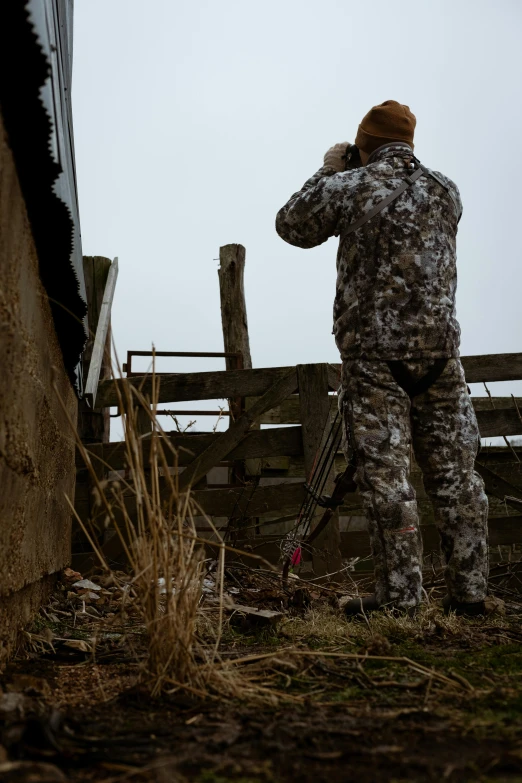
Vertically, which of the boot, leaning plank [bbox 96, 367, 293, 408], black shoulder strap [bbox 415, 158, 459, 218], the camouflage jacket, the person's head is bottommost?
the boot

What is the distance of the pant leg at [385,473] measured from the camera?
338cm

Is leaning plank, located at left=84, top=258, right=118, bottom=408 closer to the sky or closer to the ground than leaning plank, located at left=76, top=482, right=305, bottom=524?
closer to the sky

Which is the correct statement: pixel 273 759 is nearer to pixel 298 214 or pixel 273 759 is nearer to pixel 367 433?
pixel 367 433

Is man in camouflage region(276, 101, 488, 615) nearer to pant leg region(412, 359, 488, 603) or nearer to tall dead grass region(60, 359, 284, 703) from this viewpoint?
pant leg region(412, 359, 488, 603)

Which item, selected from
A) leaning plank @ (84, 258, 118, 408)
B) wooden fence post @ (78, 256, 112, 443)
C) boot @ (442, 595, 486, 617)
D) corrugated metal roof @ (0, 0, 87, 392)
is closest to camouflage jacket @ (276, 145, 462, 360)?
boot @ (442, 595, 486, 617)

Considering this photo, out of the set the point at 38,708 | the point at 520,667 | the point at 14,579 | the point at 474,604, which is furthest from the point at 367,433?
the point at 38,708

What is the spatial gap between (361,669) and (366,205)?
227 cm

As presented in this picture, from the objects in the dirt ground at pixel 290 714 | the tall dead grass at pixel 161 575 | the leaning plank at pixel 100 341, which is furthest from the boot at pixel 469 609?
the leaning plank at pixel 100 341

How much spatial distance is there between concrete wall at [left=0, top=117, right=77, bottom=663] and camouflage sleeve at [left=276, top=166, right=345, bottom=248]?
1339 millimetres

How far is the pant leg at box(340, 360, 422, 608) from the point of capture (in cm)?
338

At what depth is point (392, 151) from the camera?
3.77m

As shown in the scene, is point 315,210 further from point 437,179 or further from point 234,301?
point 234,301

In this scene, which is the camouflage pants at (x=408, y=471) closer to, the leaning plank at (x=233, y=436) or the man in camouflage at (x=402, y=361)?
the man in camouflage at (x=402, y=361)

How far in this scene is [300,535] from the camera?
15.4ft
